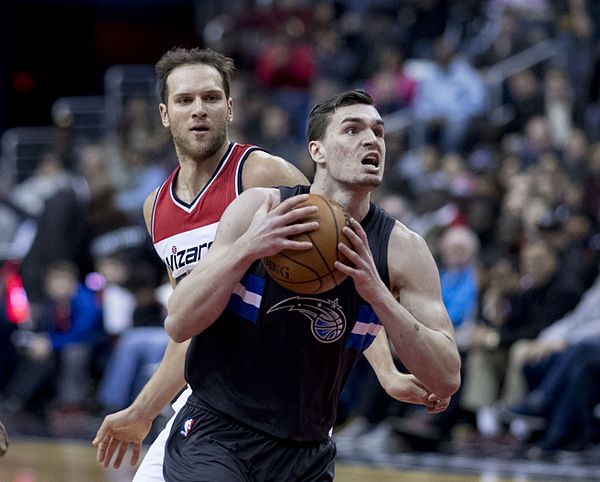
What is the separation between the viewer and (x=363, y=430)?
9.69 meters

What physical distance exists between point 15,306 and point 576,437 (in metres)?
5.92

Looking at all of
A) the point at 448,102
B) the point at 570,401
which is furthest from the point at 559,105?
the point at 570,401

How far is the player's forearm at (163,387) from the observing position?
4961 mm

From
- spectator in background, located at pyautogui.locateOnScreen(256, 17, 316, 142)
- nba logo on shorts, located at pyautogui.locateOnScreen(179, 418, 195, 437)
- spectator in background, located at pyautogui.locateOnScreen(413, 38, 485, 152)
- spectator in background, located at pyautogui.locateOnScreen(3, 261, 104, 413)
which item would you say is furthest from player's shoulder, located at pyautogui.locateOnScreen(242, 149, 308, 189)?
spectator in background, located at pyautogui.locateOnScreen(256, 17, 316, 142)

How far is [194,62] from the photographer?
500cm

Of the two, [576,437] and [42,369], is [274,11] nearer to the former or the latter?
[42,369]

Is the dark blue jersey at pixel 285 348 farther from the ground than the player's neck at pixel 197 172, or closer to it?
closer to it

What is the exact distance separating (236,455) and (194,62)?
162 cm

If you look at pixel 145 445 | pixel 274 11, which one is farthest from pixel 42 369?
pixel 274 11

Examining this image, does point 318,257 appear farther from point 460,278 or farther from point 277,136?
point 277,136

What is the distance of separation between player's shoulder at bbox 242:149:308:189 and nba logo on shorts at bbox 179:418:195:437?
0.94m

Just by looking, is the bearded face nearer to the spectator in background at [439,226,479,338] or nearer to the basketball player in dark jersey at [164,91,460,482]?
the basketball player in dark jersey at [164,91,460,482]

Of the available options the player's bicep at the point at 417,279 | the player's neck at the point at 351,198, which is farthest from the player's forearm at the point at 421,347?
the player's neck at the point at 351,198

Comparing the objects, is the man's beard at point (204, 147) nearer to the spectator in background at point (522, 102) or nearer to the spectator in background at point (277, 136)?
the spectator in background at point (522, 102)
